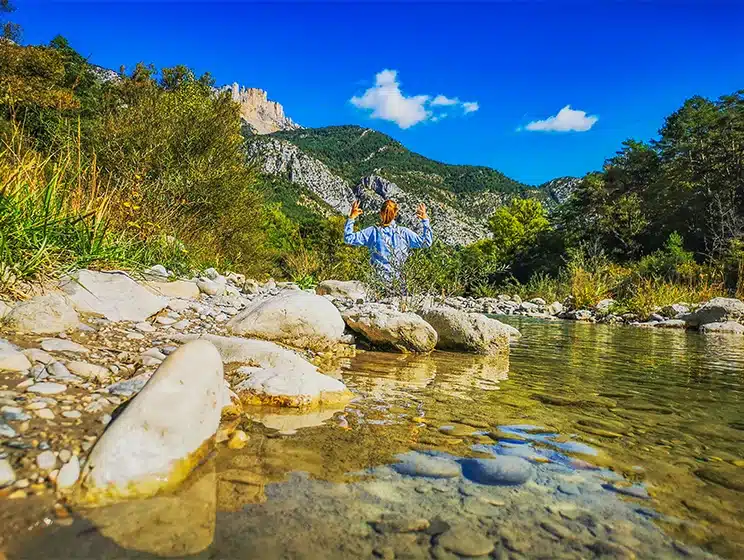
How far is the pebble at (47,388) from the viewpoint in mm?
1833

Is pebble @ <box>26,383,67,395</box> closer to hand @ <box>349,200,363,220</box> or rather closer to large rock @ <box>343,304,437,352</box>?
Answer: large rock @ <box>343,304,437,352</box>

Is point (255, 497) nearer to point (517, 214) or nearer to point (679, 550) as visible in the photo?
point (679, 550)

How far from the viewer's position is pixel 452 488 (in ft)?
5.09

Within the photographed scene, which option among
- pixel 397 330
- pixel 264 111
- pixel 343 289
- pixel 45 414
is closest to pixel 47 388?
pixel 45 414

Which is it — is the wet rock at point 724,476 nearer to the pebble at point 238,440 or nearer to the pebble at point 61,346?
the pebble at point 238,440

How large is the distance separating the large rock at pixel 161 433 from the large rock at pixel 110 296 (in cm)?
188

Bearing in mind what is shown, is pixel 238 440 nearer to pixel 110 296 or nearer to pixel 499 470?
pixel 499 470

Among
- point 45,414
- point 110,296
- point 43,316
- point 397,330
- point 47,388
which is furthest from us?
point 397,330

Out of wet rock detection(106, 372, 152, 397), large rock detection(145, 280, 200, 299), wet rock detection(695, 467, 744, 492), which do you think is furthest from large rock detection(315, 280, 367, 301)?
wet rock detection(695, 467, 744, 492)

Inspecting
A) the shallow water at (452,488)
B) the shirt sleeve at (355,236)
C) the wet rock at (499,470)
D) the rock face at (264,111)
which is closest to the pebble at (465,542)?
the shallow water at (452,488)

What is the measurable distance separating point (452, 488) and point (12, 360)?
74.4 inches

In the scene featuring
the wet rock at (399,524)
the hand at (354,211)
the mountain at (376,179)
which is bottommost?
the wet rock at (399,524)

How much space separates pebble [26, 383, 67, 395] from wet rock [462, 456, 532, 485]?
1620 mm

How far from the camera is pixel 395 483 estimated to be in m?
1.57
